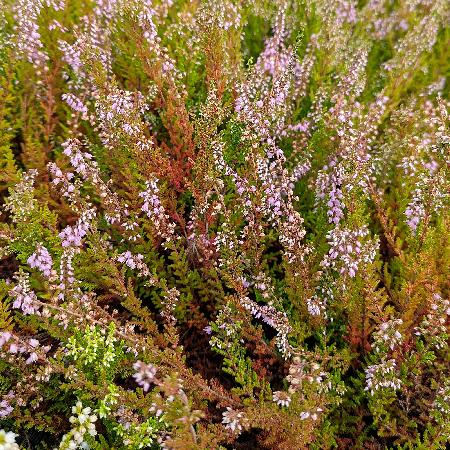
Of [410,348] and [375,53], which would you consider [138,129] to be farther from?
[375,53]

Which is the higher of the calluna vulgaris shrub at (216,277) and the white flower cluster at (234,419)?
the calluna vulgaris shrub at (216,277)

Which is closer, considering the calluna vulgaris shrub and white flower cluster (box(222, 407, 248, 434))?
white flower cluster (box(222, 407, 248, 434))

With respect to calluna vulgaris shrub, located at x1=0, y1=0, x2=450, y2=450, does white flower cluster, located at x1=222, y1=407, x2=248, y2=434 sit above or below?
below

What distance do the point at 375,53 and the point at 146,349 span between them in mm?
4500

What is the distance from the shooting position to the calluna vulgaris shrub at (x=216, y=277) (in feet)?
7.91

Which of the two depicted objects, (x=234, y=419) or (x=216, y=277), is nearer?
(x=234, y=419)

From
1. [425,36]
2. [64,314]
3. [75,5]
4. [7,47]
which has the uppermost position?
[425,36]

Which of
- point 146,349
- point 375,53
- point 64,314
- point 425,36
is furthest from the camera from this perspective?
point 375,53

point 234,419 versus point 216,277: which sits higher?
point 216,277

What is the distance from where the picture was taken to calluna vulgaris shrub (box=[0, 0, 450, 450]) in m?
2.41

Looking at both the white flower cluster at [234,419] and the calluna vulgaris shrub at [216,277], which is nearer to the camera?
the white flower cluster at [234,419]

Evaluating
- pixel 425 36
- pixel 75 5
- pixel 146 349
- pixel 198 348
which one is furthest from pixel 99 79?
pixel 425 36

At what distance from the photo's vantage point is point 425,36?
468cm

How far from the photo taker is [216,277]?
119 inches
